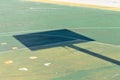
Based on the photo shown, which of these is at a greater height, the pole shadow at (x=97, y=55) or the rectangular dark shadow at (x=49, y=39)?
the rectangular dark shadow at (x=49, y=39)

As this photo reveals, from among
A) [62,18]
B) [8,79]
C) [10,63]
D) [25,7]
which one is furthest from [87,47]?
[25,7]

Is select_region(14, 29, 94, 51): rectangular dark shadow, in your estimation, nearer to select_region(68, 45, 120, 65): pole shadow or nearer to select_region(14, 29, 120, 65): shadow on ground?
select_region(14, 29, 120, 65): shadow on ground

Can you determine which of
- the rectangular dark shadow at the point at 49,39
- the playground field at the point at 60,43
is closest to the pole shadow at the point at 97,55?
the playground field at the point at 60,43

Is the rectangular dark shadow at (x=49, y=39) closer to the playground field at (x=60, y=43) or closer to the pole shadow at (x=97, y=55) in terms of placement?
the playground field at (x=60, y=43)

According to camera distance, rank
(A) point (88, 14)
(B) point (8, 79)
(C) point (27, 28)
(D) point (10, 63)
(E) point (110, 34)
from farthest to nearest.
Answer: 1. (A) point (88, 14)
2. (C) point (27, 28)
3. (E) point (110, 34)
4. (D) point (10, 63)
5. (B) point (8, 79)

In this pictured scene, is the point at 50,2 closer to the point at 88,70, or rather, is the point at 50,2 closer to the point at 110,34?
the point at 110,34

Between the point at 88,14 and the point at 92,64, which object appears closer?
the point at 92,64

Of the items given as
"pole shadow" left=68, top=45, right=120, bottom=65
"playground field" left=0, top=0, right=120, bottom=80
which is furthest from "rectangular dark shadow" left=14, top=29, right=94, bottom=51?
"pole shadow" left=68, top=45, right=120, bottom=65
